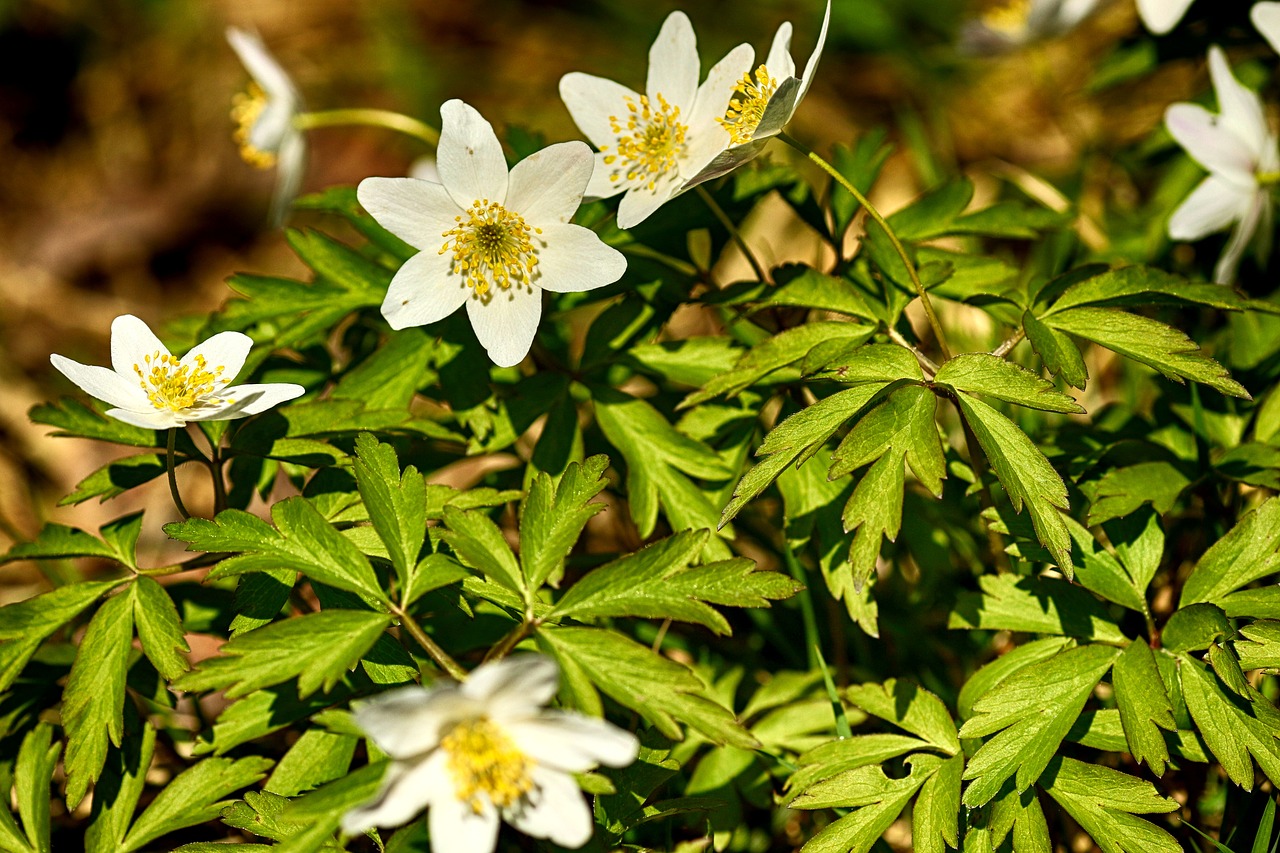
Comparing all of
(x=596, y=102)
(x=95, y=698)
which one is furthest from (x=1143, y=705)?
(x=95, y=698)

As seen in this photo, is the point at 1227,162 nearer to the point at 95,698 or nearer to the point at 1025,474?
the point at 1025,474

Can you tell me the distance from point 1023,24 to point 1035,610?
245cm

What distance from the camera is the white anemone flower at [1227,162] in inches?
102

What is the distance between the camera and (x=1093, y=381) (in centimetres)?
355

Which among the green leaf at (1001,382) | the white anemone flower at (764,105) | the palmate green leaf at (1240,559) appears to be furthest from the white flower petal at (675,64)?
the palmate green leaf at (1240,559)

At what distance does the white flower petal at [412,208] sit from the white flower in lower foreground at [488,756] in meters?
1.02

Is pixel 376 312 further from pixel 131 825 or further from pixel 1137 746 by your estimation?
pixel 1137 746

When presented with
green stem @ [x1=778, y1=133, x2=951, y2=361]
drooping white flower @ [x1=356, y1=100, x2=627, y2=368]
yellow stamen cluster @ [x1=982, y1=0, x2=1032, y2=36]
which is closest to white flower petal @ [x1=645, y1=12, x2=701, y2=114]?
green stem @ [x1=778, y1=133, x2=951, y2=361]

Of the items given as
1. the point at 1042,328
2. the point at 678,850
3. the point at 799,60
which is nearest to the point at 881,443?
the point at 1042,328

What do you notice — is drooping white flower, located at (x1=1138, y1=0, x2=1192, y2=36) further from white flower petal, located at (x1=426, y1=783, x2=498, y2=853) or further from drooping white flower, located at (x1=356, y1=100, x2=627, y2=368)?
white flower petal, located at (x1=426, y1=783, x2=498, y2=853)

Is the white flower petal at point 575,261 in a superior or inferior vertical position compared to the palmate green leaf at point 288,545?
superior

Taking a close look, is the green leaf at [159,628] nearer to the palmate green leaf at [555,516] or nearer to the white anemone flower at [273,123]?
Answer: the palmate green leaf at [555,516]

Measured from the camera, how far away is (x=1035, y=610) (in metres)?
2.01

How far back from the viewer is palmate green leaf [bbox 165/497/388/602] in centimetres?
171
